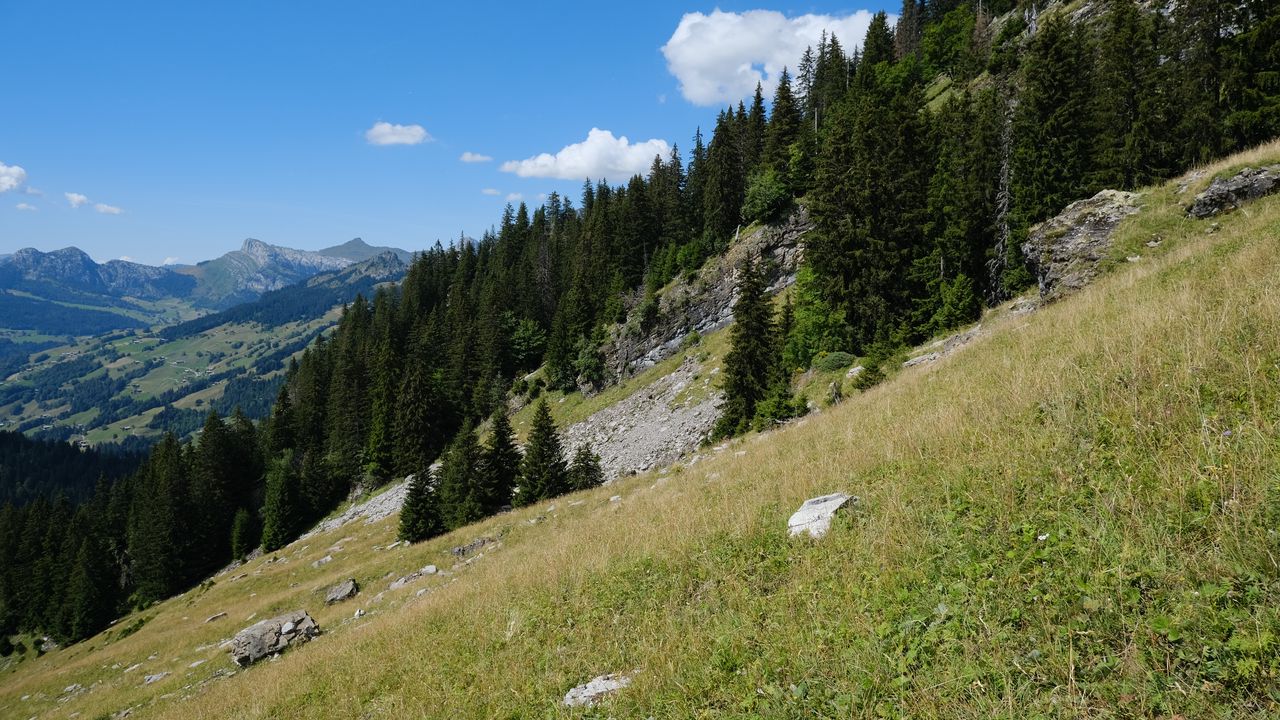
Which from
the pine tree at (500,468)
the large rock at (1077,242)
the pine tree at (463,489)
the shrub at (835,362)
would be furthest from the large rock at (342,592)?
the large rock at (1077,242)

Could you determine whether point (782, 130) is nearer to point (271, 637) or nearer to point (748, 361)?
point (748, 361)

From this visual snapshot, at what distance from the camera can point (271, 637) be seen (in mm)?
17234

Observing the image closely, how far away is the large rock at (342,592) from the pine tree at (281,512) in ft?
147

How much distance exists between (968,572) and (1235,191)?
21090mm

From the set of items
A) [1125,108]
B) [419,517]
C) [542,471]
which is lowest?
[419,517]

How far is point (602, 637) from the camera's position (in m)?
6.56

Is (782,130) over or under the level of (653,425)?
over

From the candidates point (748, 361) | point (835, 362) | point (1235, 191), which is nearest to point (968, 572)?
point (1235, 191)

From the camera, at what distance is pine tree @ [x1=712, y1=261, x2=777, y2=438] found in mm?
30812

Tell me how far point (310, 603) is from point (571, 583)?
24677mm

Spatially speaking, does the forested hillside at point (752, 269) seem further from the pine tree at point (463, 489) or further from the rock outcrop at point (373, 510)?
the rock outcrop at point (373, 510)

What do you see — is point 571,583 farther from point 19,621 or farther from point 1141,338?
point 19,621

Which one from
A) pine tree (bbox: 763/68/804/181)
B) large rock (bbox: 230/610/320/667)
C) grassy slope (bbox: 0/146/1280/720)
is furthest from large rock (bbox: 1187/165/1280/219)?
pine tree (bbox: 763/68/804/181)

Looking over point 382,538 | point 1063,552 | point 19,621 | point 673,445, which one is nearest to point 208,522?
point 19,621
